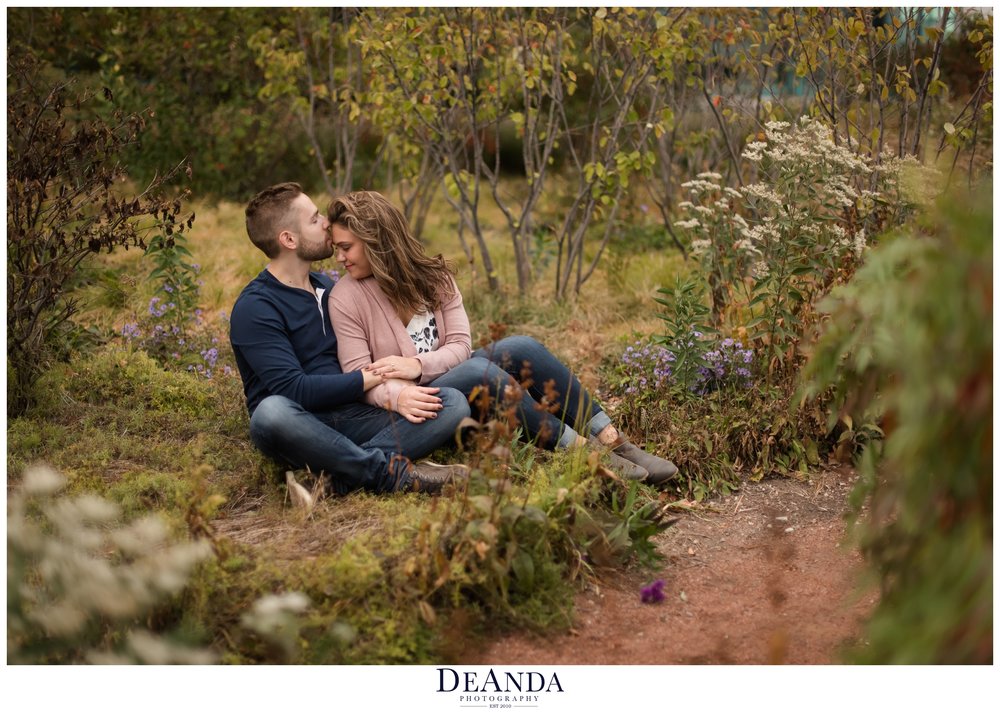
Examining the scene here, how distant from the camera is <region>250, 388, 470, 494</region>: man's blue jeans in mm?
3156

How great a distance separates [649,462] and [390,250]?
1231 mm

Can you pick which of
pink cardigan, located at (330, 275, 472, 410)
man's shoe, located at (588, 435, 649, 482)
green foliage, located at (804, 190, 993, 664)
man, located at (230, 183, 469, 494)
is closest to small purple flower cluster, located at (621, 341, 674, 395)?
man's shoe, located at (588, 435, 649, 482)

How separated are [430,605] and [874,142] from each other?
10.7 feet

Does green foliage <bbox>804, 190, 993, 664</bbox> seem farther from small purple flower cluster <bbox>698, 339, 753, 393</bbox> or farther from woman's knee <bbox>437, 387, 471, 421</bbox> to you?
small purple flower cluster <bbox>698, 339, 753, 393</bbox>

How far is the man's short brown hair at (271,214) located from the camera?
3432mm

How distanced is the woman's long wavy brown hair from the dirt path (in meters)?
1.25

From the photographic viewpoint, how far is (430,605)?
2.57 meters

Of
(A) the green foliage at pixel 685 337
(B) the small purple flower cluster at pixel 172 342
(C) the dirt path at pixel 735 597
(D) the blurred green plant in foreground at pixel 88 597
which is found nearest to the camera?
(D) the blurred green plant in foreground at pixel 88 597
